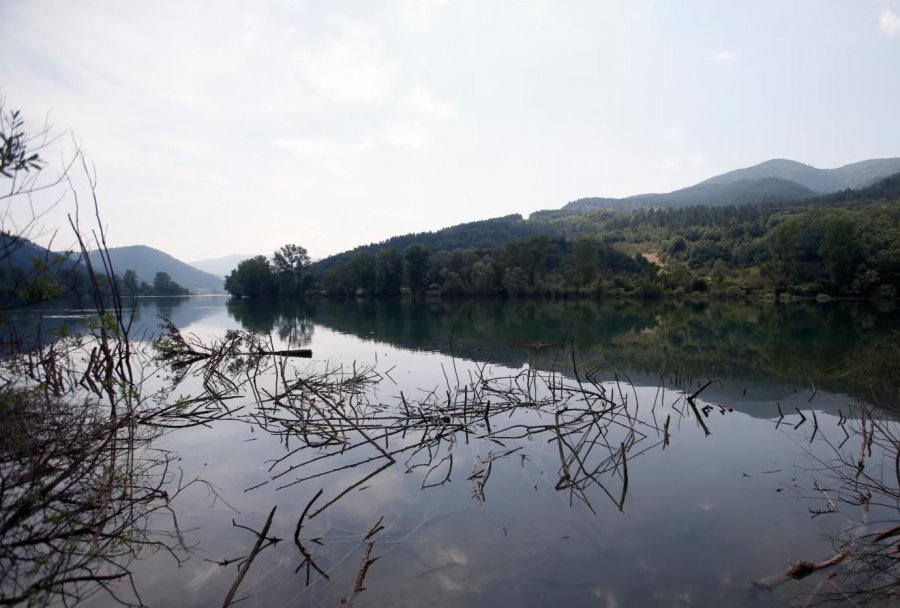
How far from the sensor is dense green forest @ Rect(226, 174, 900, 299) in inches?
2537

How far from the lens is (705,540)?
653 cm

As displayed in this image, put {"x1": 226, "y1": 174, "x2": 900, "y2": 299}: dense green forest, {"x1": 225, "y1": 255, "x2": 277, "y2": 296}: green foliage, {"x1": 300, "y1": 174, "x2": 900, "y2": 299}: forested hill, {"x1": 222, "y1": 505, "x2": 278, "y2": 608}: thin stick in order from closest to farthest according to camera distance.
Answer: {"x1": 222, "y1": 505, "x2": 278, "y2": 608}: thin stick → {"x1": 300, "y1": 174, "x2": 900, "y2": 299}: forested hill → {"x1": 226, "y1": 174, "x2": 900, "y2": 299}: dense green forest → {"x1": 225, "y1": 255, "x2": 277, "y2": 296}: green foliage

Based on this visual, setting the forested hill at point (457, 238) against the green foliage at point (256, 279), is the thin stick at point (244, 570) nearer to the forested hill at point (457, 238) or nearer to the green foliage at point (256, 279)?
the green foliage at point (256, 279)

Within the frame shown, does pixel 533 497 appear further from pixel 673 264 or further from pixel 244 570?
pixel 673 264

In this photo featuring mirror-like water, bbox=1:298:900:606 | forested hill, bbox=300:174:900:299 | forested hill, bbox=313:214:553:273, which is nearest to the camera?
mirror-like water, bbox=1:298:900:606

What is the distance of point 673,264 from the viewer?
91.3m

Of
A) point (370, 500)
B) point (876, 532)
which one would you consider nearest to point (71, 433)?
point (370, 500)

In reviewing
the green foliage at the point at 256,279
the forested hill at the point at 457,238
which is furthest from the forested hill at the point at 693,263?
the forested hill at the point at 457,238

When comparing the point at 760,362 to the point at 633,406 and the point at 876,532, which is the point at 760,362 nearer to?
the point at 633,406

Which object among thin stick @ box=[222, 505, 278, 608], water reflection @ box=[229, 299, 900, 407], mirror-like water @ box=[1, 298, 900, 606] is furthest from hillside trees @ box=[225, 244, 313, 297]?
thin stick @ box=[222, 505, 278, 608]

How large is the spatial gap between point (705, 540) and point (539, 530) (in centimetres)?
237

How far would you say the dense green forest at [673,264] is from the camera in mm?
64438

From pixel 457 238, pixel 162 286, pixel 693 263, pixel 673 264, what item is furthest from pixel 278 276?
pixel 693 263

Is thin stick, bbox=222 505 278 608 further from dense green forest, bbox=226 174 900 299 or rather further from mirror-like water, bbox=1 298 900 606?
dense green forest, bbox=226 174 900 299
